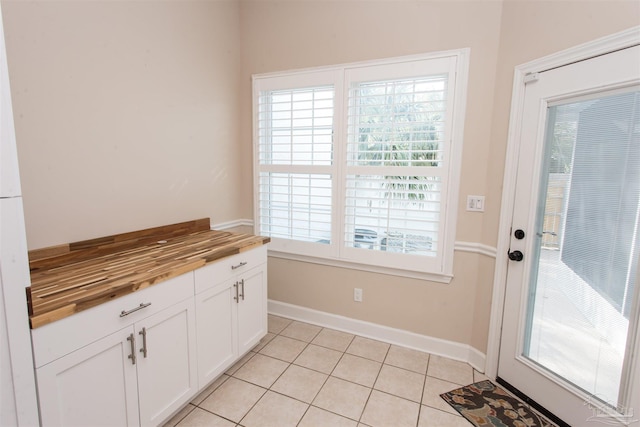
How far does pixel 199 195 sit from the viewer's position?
105 inches

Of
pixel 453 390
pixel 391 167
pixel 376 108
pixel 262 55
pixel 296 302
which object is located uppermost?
pixel 262 55

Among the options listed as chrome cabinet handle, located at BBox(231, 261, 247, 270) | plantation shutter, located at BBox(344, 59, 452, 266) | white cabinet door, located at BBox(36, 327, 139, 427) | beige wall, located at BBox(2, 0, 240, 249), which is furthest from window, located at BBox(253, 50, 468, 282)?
white cabinet door, located at BBox(36, 327, 139, 427)

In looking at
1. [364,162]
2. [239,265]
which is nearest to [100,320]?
[239,265]

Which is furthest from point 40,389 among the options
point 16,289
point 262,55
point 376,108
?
point 262,55

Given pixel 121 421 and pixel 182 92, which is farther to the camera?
pixel 182 92

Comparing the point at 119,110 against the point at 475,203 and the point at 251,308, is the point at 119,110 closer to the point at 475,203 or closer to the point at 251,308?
the point at 251,308

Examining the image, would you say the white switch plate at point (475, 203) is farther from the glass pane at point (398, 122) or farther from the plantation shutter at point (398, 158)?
the glass pane at point (398, 122)

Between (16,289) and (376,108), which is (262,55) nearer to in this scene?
(376,108)

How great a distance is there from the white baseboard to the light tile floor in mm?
58

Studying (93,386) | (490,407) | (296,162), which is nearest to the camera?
(93,386)

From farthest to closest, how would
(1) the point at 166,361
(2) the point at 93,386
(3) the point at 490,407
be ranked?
(3) the point at 490,407 < (1) the point at 166,361 < (2) the point at 93,386

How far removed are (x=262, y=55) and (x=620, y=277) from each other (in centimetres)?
298

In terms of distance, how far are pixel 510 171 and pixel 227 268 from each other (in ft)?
6.44

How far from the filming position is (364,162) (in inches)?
102
